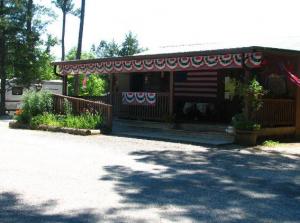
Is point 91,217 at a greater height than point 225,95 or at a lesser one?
lesser

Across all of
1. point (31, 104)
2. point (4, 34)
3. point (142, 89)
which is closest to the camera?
point (31, 104)

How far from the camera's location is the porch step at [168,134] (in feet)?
49.6

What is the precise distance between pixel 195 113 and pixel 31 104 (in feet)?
20.4

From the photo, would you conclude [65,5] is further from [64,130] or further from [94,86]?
[64,130]

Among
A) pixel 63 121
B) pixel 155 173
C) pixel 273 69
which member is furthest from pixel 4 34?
pixel 155 173

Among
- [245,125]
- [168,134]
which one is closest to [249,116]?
[245,125]

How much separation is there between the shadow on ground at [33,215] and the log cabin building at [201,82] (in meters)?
9.02

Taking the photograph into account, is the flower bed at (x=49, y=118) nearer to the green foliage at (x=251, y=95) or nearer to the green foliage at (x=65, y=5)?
the green foliage at (x=251, y=95)

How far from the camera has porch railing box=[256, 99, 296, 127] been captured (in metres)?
15.6

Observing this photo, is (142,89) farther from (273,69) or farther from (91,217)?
(91,217)

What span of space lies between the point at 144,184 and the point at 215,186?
1166mm

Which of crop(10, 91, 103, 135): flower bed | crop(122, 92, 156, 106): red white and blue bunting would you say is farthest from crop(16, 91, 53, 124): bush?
crop(122, 92, 156, 106): red white and blue bunting

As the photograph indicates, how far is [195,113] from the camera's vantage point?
19484 mm

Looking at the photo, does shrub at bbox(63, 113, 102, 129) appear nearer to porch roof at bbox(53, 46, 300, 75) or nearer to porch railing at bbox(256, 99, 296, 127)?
porch roof at bbox(53, 46, 300, 75)
